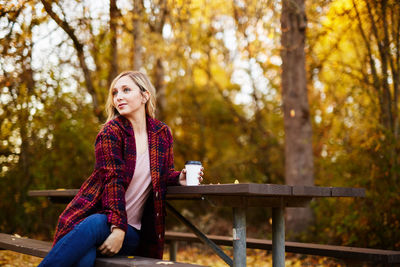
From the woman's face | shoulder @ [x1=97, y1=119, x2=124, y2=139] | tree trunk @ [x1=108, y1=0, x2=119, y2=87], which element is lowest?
shoulder @ [x1=97, y1=119, x2=124, y2=139]

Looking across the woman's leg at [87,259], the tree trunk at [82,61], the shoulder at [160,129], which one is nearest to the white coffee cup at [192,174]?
the shoulder at [160,129]

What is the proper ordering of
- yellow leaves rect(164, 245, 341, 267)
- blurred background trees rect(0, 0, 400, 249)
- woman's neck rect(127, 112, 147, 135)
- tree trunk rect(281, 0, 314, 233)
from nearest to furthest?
woman's neck rect(127, 112, 147, 135) < blurred background trees rect(0, 0, 400, 249) < yellow leaves rect(164, 245, 341, 267) < tree trunk rect(281, 0, 314, 233)

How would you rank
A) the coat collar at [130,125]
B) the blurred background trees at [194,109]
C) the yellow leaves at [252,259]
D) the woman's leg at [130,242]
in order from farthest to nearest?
1. the yellow leaves at [252,259]
2. the blurred background trees at [194,109]
3. the coat collar at [130,125]
4. the woman's leg at [130,242]

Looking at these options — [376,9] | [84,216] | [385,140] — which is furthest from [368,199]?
[84,216]

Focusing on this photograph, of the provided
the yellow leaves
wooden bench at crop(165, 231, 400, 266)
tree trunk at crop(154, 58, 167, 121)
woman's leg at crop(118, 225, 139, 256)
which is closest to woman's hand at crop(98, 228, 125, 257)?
woman's leg at crop(118, 225, 139, 256)

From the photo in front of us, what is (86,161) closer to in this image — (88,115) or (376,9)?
(88,115)

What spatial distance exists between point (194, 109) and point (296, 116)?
4069 millimetres

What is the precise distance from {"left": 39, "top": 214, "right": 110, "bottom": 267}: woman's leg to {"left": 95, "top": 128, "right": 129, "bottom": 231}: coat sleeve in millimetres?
72

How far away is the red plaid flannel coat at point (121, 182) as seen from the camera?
2.85 meters

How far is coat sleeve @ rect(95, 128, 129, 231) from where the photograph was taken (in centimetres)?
281

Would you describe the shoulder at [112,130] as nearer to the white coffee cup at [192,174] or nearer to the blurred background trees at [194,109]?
the white coffee cup at [192,174]

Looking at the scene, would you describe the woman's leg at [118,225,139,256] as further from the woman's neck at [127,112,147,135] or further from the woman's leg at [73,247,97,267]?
the woman's neck at [127,112,147,135]

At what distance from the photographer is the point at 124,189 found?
9.77ft

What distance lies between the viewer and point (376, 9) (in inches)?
227
